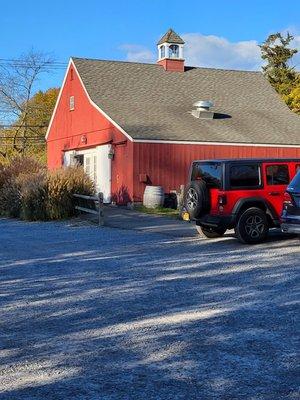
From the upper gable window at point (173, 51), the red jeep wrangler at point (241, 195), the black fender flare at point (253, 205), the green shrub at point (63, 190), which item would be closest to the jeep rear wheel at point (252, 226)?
the red jeep wrangler at point (241, 195)

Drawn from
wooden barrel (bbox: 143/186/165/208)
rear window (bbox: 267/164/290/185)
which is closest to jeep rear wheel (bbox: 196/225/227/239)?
rear window (bbox: 267/164/290/185)

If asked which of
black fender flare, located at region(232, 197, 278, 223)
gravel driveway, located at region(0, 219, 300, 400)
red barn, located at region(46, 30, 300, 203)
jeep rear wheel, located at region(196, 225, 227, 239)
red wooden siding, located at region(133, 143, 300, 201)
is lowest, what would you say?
gravel driveway, located at region(0, 219, 300, 400)

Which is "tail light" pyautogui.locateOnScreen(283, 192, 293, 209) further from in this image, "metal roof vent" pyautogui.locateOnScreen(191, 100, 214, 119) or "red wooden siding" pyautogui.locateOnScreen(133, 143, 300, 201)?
"metal roof vent" pyautogui.locateOnScreen(191, 100, 214, 119)

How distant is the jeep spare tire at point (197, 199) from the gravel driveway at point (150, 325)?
48.9 inches

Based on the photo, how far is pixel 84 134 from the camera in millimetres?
30250

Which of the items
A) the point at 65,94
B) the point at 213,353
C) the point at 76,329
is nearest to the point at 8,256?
the point at 76,329

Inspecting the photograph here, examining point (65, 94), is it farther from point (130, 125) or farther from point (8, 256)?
point (8, 256)

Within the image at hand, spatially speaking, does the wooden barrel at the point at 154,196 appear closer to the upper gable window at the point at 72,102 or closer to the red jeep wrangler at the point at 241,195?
the upper gable window at the point at 72,102

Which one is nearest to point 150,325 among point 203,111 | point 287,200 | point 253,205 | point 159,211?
point 287,200

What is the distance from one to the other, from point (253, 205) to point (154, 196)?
10677 mm

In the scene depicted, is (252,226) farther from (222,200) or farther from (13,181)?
(13,181)

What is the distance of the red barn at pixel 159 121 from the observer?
Answer: 25828 millimetres

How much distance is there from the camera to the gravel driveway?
16.1ft

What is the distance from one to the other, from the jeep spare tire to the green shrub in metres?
8.14
